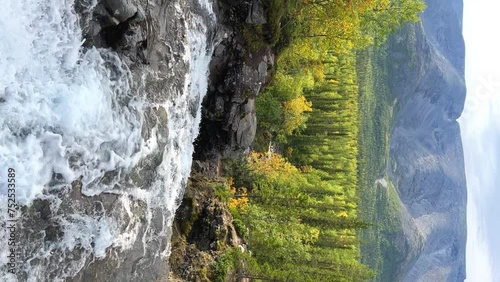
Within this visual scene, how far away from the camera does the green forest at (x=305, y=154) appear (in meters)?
29.9

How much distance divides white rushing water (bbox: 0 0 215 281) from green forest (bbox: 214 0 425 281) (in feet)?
36.5

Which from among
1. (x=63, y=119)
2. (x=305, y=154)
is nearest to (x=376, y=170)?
(x=305, y=154)

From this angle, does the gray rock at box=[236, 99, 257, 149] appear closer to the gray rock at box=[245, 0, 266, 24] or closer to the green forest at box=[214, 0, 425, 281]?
the green forest at box=[214, 0, 425, 281]

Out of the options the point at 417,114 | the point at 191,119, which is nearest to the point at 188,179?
the point at 191,119

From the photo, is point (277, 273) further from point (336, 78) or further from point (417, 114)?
point (417, 114)

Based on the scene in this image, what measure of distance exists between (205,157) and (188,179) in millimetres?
2191

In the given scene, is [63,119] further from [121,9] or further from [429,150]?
[429,150]

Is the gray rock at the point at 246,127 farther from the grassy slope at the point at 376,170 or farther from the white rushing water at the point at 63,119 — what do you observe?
the grassy slope at the point at 376,170

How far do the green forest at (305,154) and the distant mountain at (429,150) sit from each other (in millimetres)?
42936

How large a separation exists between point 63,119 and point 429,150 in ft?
488

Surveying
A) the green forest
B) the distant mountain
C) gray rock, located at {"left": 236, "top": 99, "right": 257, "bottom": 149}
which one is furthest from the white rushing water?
the distant mountain

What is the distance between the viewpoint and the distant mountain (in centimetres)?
10169

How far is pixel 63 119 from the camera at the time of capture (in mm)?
16344

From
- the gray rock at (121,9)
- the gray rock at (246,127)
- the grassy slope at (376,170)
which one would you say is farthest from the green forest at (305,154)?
the gray rock at (121,9)
